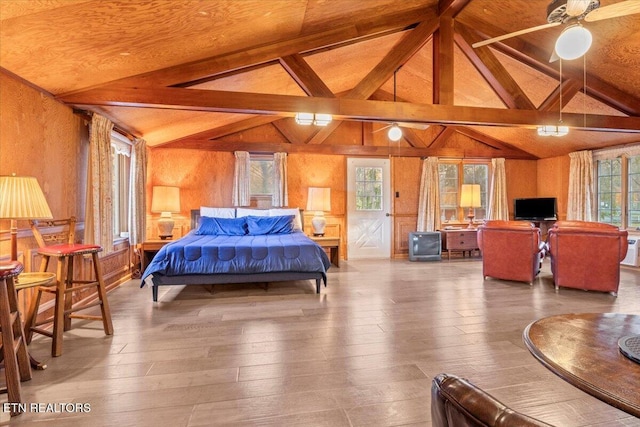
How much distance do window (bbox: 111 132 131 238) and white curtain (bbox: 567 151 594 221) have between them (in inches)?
328

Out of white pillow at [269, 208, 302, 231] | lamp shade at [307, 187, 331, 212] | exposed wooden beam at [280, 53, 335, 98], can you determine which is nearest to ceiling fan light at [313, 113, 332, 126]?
exposed wooden beam at [280, 53, 335, 98]

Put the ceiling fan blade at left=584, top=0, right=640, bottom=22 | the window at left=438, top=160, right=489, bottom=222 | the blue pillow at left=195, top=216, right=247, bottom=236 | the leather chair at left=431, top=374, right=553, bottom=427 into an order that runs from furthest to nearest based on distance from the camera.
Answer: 1. the window at left=438, top=160, right=489, bottom=222
2. the blue pillow at left=195, top=216, right=247, bottom=236
3. the ceiling fan blade at left=584, top=0, right=640, bottom=22
4. the leather chair at left=431, top=374, right=553, bottom=427

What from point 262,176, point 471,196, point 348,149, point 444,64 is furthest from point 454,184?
point 262,176

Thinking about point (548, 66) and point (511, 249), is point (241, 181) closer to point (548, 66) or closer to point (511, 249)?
point (511, 249)

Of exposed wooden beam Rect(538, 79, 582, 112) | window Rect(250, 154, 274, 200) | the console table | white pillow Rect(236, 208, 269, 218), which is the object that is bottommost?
the console table

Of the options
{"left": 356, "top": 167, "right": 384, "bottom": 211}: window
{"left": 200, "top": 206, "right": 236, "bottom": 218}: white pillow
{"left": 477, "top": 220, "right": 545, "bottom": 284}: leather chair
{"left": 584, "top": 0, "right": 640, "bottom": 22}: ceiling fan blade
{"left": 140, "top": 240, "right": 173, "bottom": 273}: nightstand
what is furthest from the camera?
{"left": 356, "top": 167, "right": 384, "bottom": 211}: window

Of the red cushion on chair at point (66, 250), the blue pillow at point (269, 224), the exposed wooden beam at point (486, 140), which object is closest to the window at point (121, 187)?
the blue pillow at point (269, 224)

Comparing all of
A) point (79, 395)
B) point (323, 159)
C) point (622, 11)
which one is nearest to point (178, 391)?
point (79, 395)

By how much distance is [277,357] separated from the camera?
2301 millimetres

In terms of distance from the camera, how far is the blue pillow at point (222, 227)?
512cm

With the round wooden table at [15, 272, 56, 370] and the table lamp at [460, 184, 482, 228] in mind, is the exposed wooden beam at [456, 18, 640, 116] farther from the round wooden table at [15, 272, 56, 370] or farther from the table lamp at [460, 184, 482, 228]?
the round wooden table at [15, 272, 56, 370]

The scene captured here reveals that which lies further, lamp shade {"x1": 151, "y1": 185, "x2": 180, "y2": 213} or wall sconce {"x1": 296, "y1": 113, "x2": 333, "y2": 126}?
lamp shade {"x1": 151, "y1": 185, "x2": 180, "y2": 213}

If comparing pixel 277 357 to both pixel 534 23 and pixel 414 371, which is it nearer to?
pixel 414 371

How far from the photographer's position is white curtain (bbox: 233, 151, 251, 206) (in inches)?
239
